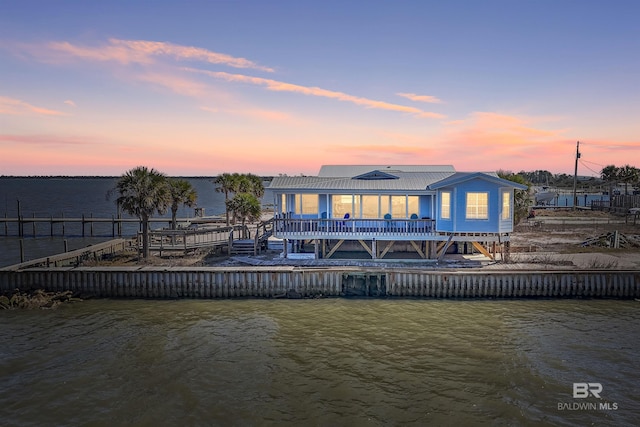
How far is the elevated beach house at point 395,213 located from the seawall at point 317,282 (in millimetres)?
3366

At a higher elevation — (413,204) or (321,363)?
(413,204)

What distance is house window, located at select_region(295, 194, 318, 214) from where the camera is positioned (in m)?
29.2

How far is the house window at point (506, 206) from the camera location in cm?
2604

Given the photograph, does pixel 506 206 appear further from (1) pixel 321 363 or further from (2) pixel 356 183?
(1) pixel 321 363

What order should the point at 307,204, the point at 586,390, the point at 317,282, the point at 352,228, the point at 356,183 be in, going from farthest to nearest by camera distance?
the point at 307,204, the point at 356,183, the point at 352,228, the point at 317,282, the point at 586,390

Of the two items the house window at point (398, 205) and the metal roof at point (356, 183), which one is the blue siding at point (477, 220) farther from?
the house window at point (398, 205)

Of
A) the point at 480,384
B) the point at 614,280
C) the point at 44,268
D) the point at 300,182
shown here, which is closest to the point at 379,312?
the point at 480,384

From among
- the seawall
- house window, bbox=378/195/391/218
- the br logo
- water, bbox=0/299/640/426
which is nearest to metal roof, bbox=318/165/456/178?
house window, bbox=378/195/391/218

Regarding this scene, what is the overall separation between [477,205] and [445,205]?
1.80 m

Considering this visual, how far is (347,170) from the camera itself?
33.2 meters

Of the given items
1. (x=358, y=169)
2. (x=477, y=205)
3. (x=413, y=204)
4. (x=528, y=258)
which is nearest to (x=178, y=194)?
(x=358, y=169)

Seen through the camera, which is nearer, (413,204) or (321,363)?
(321,363)

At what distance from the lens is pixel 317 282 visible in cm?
2364

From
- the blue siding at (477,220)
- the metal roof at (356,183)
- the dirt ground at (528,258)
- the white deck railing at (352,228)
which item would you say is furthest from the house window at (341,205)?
the blue siding at (477,220)
